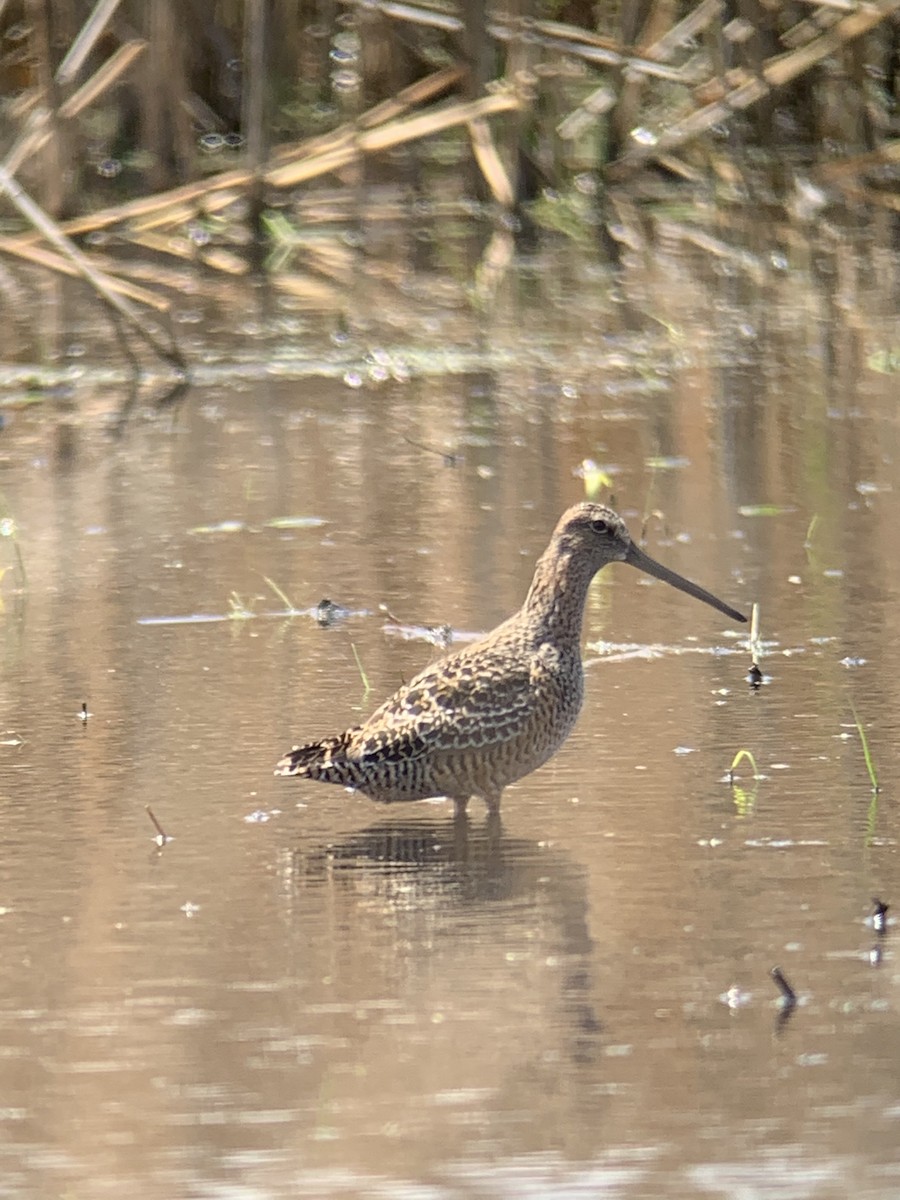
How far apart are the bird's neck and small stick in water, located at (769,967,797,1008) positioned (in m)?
1.77

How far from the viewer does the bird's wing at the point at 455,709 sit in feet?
17.8

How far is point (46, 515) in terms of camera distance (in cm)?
870

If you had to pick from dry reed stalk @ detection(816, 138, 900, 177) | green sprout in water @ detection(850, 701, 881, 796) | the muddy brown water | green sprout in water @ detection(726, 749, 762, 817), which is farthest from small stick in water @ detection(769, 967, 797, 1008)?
dry reed stalk @ detection(816, 138, 900, 177)

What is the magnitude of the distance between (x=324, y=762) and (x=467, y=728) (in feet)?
1.01

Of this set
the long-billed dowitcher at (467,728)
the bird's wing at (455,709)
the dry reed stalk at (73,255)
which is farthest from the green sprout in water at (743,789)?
the dry reed stalk at (73,255)

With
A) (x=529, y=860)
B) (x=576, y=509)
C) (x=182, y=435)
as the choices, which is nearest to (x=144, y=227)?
(x=182, y=435)

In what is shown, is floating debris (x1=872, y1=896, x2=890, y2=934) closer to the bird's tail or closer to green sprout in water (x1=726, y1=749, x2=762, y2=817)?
green sprout in water (x1=726, y1=749, x2=762, y2=817)

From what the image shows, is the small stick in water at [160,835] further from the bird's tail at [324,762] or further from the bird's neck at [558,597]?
the bird's neck at [558,597]

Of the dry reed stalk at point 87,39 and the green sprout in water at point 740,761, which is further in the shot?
the dry reed stalk at point 87,39

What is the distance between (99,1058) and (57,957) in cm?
54

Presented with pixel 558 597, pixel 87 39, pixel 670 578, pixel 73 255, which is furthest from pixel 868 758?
pixel 87 39

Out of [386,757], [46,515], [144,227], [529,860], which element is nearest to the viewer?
[529,860]

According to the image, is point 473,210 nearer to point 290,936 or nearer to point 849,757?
point 849,757

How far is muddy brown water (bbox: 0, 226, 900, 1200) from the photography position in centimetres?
367
